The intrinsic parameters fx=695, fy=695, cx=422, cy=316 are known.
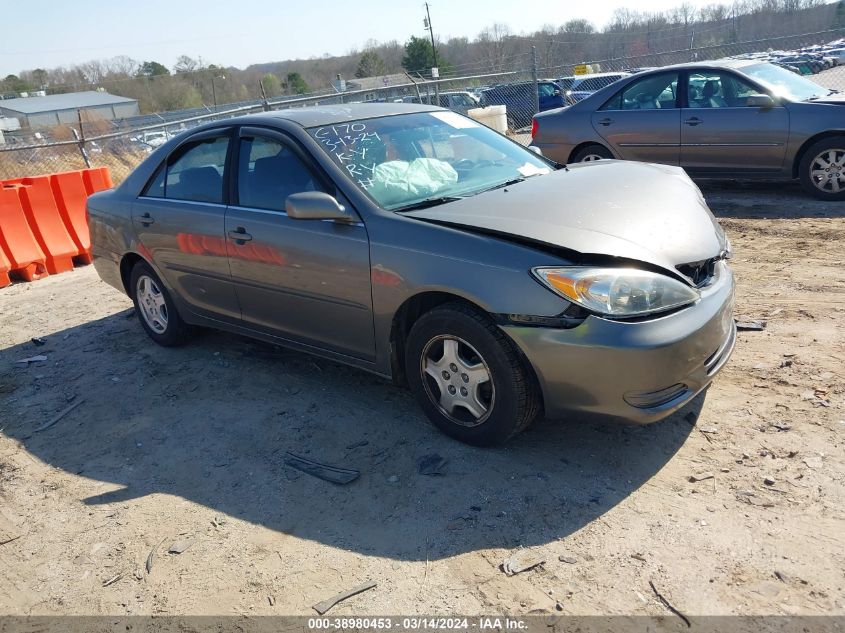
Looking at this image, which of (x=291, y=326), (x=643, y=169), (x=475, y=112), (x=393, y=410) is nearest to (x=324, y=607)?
(x=393, y=410)

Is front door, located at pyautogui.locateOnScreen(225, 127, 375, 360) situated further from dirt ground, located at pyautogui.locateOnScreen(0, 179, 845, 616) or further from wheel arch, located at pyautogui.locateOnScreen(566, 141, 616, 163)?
wheel arch, located at pyautogui.locateOnScreen(566, 141, 616, 163)

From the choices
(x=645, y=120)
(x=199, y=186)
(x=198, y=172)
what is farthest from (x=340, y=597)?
(x=645, y=120)

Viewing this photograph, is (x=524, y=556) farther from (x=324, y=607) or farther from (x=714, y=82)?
(x=714, y=82)

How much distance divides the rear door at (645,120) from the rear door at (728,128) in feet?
0.52

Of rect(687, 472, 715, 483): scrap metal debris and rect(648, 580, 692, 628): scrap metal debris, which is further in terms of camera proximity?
rect(687, 472, 715, 483): scrap metal debris

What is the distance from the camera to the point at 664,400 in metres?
3.12

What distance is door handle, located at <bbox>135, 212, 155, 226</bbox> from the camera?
5.15 meters

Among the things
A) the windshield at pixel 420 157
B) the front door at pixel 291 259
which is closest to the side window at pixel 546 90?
the windshield at pixel 420 157

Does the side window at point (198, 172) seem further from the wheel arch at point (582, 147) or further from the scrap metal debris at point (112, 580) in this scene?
the wheel arch at point (582, 147)

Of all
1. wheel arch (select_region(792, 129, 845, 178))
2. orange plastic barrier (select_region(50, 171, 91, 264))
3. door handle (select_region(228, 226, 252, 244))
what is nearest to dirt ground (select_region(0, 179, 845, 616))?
door handle (select_region(228, 226, 252, 244))

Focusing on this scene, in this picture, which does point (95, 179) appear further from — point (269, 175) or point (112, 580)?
point (112, 580)

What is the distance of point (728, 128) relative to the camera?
320 inches

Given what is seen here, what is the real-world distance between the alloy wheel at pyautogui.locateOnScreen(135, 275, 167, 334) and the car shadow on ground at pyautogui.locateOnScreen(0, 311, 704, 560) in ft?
1.07

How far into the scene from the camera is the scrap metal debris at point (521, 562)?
2.74 meters
